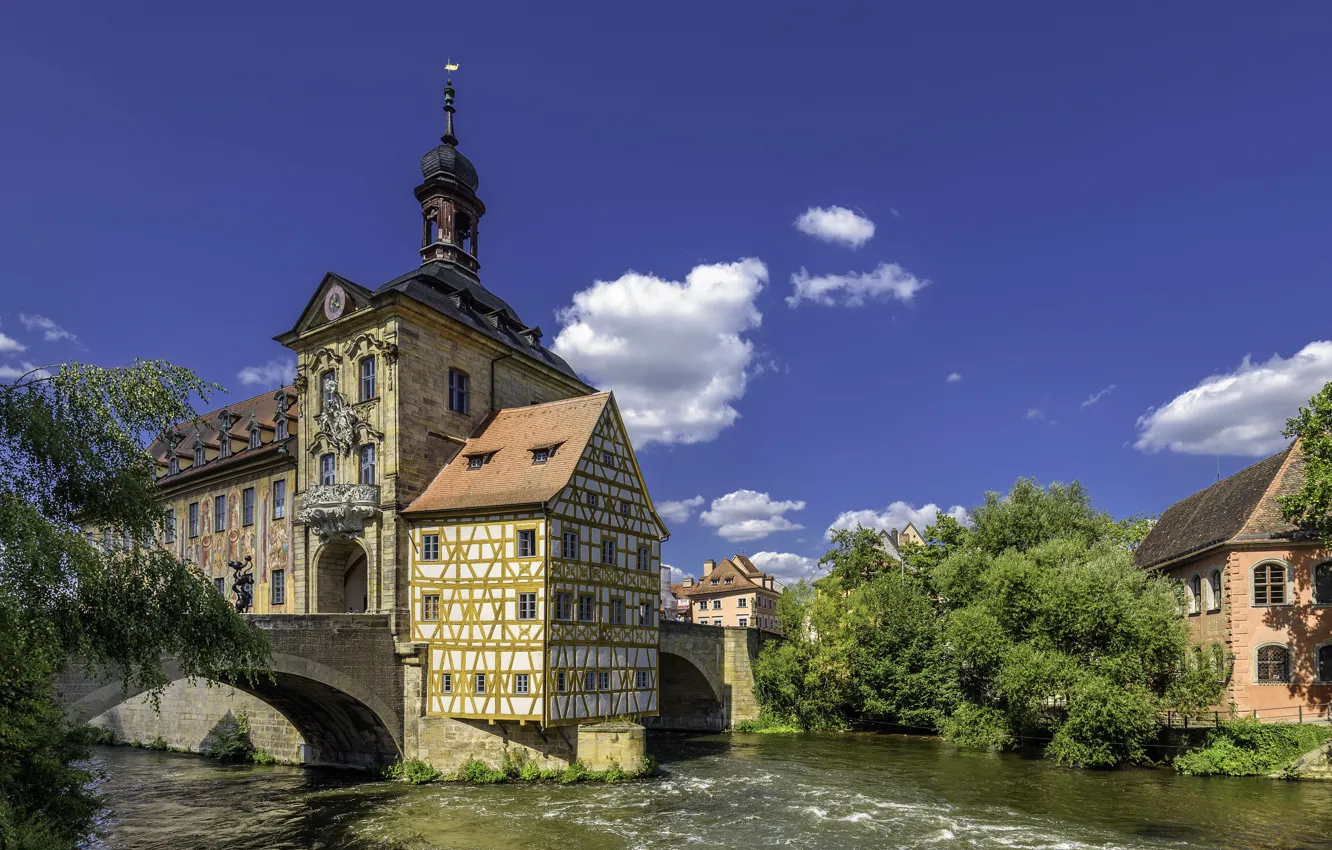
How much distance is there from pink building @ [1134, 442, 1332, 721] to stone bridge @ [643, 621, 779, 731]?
18402 mm

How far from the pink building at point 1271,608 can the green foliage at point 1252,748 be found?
6.66ft

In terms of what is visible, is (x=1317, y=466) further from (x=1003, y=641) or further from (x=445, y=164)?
(x=445, y=164)

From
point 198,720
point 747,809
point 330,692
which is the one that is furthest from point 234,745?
point 747,809

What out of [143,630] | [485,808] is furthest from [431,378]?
[143,630]

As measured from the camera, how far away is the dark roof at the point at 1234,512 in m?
30.3

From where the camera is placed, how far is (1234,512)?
3259cm

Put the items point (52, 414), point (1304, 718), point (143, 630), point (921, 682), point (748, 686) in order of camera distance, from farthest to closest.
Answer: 1. point (748, 686)
2. point (921, 682)
3. point (1304, 718)
4. point (143, 630)
5. point (52, 414)

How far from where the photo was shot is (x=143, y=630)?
41.2 feet

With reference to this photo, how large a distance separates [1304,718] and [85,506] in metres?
32.3

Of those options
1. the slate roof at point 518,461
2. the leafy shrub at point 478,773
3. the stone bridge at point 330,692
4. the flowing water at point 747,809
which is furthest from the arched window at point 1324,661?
the stone bridge at point 330,692

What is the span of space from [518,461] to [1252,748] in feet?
74.6

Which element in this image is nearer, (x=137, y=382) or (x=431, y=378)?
(x=137, y=382)

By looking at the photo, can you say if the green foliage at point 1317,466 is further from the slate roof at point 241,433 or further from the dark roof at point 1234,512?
the slate roof at point 241,433

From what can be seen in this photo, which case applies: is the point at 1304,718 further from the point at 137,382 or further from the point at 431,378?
the point at 137,382
